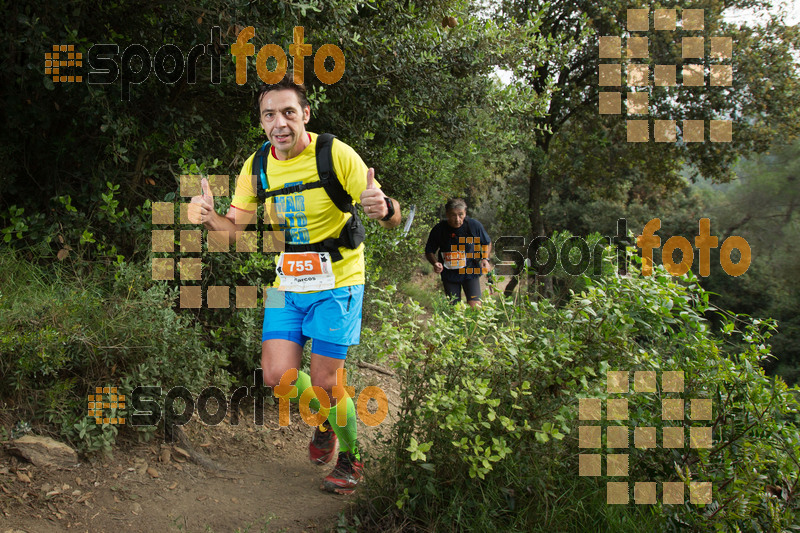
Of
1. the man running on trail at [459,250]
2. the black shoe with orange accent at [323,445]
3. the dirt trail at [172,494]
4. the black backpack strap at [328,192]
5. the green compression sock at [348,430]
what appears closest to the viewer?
the dirt trail at [172,494]

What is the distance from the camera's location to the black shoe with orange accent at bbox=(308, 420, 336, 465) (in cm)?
388

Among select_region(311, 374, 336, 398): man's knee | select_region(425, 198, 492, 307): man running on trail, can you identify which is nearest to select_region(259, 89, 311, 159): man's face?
select_region(311, 374, 336, 398): man's knee

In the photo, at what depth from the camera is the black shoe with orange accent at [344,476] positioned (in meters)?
3.53

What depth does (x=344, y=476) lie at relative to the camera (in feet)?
11.7

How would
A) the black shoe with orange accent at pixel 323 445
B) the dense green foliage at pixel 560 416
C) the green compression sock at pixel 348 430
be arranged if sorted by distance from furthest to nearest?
1. the black shoe with orange accent at pixel 323 445
2. the green compression sock at pixel 348 430
3. the dense green foliage at pixel 560 416

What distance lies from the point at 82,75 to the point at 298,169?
6.66ft

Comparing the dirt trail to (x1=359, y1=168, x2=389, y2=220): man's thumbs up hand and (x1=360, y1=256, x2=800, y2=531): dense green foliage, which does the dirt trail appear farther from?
(x1=359, y1=168, x2=389, y2=220): man's thumbs up hand

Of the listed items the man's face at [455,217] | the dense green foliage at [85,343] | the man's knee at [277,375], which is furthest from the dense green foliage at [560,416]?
the man's face at [455,217]

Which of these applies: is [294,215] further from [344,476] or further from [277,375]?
[344,476]

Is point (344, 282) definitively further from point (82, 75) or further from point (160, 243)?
point (82, 75)

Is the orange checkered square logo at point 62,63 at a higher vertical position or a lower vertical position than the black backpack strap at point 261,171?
higher

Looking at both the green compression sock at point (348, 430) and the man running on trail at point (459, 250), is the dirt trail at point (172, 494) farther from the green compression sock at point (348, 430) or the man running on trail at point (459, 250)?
the man running on trail at point (459, 250)

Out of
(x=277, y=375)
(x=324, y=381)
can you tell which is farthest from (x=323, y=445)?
(x=277, y=375)

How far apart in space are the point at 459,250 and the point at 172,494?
4479mm
